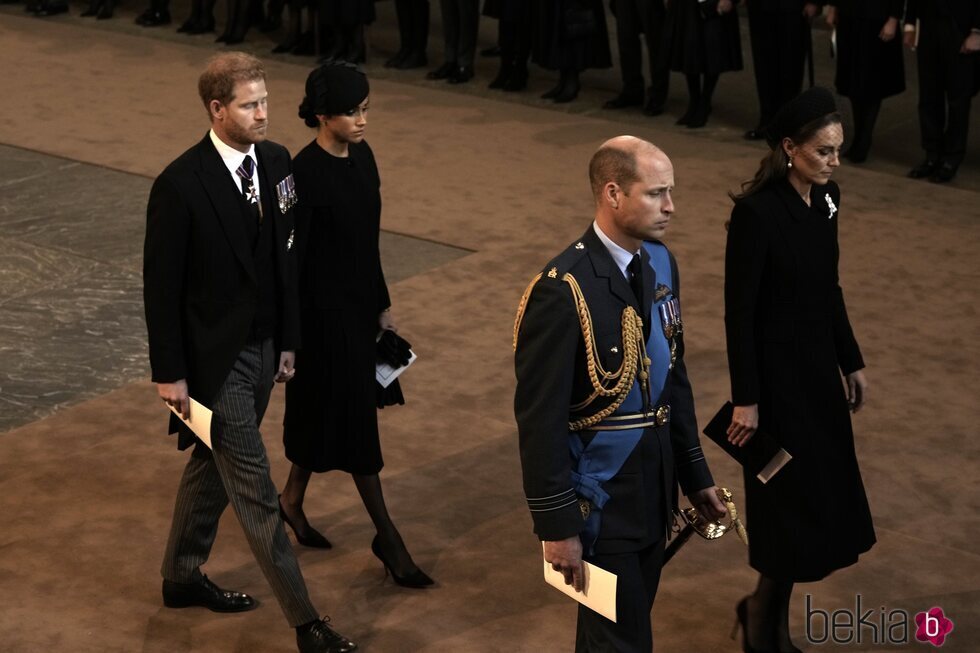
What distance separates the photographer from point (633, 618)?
3861mm

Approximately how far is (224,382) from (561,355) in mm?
1303

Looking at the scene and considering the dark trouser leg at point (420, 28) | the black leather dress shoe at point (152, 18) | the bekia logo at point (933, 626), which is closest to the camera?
the bekia logo at point (933, 626)

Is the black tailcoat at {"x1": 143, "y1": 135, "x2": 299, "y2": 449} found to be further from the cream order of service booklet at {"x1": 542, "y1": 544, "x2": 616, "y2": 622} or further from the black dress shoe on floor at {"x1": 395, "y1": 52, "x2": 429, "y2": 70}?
the black dress shoe on floor at {"x1": 395, "y1": 52, "x2": 429, "y2": 70}

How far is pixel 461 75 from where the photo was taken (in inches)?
492

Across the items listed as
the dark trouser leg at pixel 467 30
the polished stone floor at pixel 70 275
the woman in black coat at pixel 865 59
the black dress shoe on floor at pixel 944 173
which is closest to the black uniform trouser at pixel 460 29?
the dark trouser leg at pixel 467 30

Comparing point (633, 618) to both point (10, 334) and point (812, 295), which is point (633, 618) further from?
point (10, 334)

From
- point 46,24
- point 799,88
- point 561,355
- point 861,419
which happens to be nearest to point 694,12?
point 799,88

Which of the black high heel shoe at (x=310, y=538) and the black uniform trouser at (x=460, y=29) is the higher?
the black uniform trouser at (x=460, y=29)

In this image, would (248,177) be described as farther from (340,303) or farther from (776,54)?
(776,54)

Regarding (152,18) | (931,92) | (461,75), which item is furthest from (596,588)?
(152,18)

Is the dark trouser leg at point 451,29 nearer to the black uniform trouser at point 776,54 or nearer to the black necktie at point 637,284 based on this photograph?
the black uniform trouser at point 776,54

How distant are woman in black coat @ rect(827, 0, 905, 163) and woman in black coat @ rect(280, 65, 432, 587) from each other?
5749 millimetres

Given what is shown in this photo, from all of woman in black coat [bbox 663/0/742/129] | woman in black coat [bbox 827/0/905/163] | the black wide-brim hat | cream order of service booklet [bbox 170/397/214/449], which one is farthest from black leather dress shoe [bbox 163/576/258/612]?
woman in black coat [bbox 663/0/742/129]

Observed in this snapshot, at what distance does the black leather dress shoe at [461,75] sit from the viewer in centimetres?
1248
